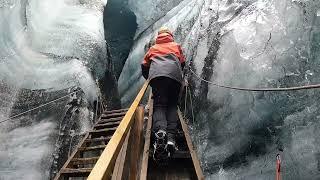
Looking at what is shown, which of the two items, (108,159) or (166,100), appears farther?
(166,100)

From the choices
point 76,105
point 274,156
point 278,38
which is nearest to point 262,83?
point 278,38

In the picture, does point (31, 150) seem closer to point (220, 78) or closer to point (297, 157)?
point (220, 78)

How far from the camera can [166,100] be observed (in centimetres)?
442

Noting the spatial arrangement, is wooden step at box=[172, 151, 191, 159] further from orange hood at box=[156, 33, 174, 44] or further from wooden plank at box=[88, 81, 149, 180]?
orange hood at box=[156, 33, 174, 44]

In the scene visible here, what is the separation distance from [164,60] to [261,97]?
4.12 ft

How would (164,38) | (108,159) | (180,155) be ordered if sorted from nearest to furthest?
(108,159), (180,155), (164,38)

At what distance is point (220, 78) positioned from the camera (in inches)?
218

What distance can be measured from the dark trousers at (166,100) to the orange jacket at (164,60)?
78mm

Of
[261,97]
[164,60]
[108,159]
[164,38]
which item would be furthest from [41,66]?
[108,159]

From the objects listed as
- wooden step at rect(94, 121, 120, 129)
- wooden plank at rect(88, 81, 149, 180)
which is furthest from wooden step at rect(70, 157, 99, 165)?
wooden plank at rect(88, 81, 149, 180)

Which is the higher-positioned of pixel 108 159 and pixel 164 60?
pixel 164 60

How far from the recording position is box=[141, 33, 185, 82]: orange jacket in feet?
14.7

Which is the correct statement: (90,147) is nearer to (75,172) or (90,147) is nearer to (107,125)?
(75,172)

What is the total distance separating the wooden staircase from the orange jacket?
3.36 feet
